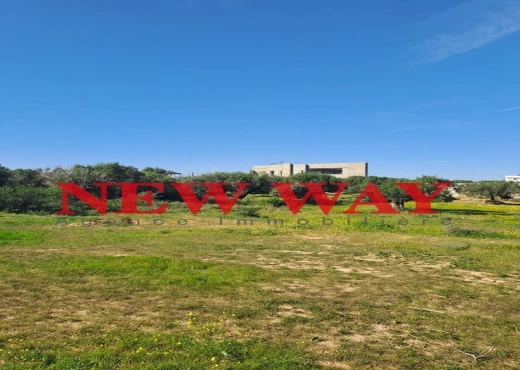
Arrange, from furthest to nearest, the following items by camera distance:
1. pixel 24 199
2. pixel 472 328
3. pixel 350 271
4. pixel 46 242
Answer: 1. pixel 24 199
2. pixel 46 242
3. pixel 350 271
4. pixel 472 328

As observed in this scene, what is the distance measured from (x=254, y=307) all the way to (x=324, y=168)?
85.6 metres

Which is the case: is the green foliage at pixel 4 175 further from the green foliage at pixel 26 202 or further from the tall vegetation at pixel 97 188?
the green foliage at pixel 26 202

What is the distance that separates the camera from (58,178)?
39469mm

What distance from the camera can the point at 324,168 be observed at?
9044 centimetres

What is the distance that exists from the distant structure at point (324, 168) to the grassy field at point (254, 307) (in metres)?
73.1

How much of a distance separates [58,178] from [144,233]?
92.9 feet

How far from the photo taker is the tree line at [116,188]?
27.0 m

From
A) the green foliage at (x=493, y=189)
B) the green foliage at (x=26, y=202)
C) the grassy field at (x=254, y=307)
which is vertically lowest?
the grassy field at (x=254, y=307)

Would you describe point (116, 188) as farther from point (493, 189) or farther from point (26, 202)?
point (493, 189)

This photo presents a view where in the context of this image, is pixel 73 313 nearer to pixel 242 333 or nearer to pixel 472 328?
pixel 242 333

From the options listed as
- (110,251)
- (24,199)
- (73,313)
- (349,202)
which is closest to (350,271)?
(73,313)

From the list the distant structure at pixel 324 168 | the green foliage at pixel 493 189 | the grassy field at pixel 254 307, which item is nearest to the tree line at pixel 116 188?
the green foliage at pixel 493 189

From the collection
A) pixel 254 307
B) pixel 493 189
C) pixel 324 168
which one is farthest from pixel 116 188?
pixel 324 168

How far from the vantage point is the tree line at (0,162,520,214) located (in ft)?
88.6
